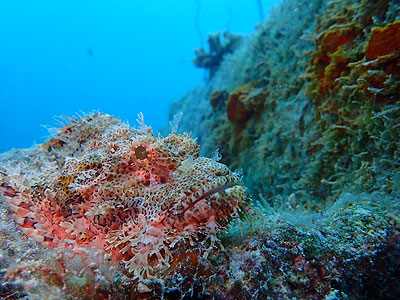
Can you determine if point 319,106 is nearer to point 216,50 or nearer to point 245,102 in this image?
point 245,102

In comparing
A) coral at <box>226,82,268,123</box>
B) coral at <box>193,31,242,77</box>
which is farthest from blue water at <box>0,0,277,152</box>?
coral at <box>226,82,268,123</box>

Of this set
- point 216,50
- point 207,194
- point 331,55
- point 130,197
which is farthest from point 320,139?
point 216,50

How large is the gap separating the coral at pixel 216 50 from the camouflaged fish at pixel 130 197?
12.3 metres

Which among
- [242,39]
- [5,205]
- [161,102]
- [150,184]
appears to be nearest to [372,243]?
[150,184]

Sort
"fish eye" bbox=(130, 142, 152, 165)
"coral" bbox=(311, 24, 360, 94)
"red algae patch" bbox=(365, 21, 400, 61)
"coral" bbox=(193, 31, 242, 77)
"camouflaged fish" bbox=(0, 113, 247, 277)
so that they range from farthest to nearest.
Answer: "coral" bbox=(193, 31, 242, 77)
"coral" bbox=(311, 24, 360, 94)
"red algae patch" bbox=(365, 21, 400, 61)
"fish eye" bbox=(130, 142, 152, 165)
"camouflaged fish" bbox=(0, 113, 247, 277)

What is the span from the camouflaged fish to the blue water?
125m

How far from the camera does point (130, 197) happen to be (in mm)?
2309

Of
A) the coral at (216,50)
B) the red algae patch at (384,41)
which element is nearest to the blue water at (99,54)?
the coral at (216,50)

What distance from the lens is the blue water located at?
140875 millimetres

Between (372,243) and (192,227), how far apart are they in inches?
55.0

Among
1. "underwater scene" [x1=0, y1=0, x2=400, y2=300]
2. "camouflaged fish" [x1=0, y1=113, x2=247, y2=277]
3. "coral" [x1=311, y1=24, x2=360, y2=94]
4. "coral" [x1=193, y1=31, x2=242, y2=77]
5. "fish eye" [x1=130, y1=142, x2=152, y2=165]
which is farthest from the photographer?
"coral" [x1=193, y1=31, x2=242, y2=77]

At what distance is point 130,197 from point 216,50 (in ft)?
45.2

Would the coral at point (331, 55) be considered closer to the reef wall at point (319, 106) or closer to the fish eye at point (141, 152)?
the reef wall at point (319, 106)

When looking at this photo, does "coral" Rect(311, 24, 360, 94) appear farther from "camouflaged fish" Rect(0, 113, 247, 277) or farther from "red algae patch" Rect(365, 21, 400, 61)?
"camouflaged fish" Rect(0, 113, 247, 277)
